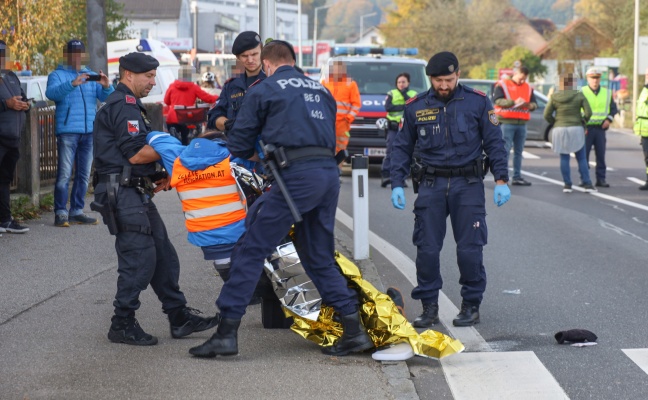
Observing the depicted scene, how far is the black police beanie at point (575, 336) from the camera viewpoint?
6770 mm

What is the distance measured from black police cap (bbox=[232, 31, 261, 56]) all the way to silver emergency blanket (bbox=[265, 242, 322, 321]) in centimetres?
198

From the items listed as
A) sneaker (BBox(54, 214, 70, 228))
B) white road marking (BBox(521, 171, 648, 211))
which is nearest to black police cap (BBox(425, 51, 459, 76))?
sneaker (BBox(54, 214, 70, 228))

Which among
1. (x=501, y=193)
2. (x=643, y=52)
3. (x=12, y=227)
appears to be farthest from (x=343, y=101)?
(x=643, y=52)

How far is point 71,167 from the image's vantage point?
37.6ft

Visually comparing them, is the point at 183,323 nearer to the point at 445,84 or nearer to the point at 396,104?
the point at 445,84

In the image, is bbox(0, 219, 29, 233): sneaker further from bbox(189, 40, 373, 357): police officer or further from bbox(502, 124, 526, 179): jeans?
bbox(502, 124, 526, 179): jeans

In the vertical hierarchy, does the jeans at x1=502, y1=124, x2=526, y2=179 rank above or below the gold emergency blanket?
above

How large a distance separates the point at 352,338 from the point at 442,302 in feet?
6.84

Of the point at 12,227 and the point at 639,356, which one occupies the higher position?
the point at 12,227

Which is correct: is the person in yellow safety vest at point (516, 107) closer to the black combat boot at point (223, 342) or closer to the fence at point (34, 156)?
the fence at point (34, 156)

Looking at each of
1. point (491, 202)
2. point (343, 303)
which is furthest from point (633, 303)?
A: point (491, 202)

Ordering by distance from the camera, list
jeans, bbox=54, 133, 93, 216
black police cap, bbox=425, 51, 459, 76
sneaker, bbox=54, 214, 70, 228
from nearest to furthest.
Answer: black police cap, bbox=425, 51, 459, 76
jeans, bbox=54, 133, 93, 216
sneaker, bbox=54, 214, 70, 228

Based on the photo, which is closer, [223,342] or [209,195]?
[223,342]

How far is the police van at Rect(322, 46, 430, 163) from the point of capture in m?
18.5
